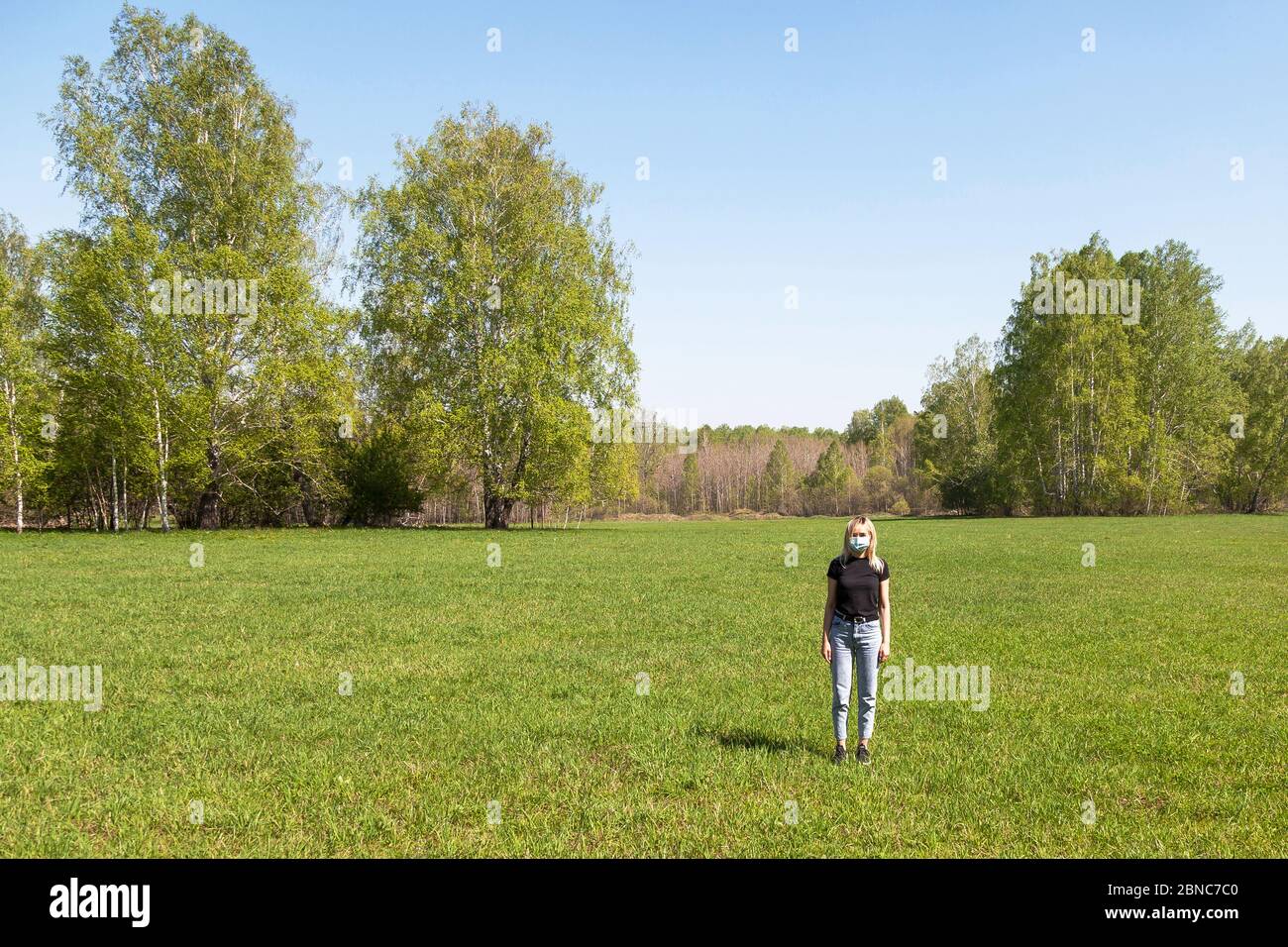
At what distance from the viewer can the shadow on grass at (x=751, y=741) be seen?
26.2 feet

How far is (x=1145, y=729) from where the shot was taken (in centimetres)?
870

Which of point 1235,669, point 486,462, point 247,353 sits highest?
point 247,353

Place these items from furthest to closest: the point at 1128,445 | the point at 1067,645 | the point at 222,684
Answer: the point at 1128,445
the point at 1067,645
the point at 222,684

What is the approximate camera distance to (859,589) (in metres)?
7.50

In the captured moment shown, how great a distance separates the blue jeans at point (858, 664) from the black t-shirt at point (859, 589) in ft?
0.37

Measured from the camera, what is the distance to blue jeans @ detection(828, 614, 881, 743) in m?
7.48

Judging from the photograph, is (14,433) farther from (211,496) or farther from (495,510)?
(495,510)

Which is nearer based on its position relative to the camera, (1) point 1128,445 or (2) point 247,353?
(2) point 247,353

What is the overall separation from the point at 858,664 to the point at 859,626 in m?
0.48

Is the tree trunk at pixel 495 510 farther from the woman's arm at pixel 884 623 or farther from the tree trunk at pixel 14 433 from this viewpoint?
the woman's arm at pixel 884 623

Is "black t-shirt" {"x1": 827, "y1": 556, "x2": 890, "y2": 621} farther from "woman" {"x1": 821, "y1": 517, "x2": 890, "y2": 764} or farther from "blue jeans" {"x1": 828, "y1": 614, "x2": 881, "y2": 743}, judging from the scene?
"blue jeans" {"x1": 828, "y1": 614, "x2": 881, "y2": 743}
